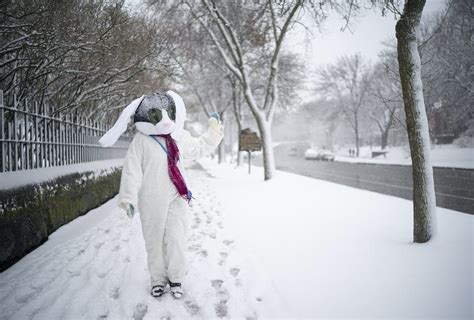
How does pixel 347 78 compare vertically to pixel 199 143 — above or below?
above

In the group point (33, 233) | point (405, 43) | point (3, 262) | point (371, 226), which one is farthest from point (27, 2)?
point (371, 226)

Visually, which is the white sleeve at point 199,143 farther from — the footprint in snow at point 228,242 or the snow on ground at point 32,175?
the snow on ground at point 32,175

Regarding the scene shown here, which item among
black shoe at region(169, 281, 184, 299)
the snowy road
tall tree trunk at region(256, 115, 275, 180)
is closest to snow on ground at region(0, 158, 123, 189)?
the snowy road

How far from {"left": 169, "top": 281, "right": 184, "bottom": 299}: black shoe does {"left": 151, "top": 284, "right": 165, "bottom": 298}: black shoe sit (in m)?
0.09

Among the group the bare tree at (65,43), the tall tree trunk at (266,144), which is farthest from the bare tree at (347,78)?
the bare tree at (65,43)

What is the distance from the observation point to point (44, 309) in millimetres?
2572

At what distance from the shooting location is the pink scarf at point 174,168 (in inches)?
108

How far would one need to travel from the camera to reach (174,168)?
2762 millimetres

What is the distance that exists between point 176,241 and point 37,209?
2575 millimetres

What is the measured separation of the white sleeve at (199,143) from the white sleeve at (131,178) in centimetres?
46

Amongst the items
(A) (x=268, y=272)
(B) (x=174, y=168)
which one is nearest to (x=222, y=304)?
(A) (x=268, y=272)

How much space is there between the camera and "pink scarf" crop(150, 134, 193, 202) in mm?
2738

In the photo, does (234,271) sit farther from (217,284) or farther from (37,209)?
(37,209)

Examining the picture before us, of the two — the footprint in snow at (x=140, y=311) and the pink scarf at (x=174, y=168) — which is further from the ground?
the pink scarf at (x=174, y=168)
